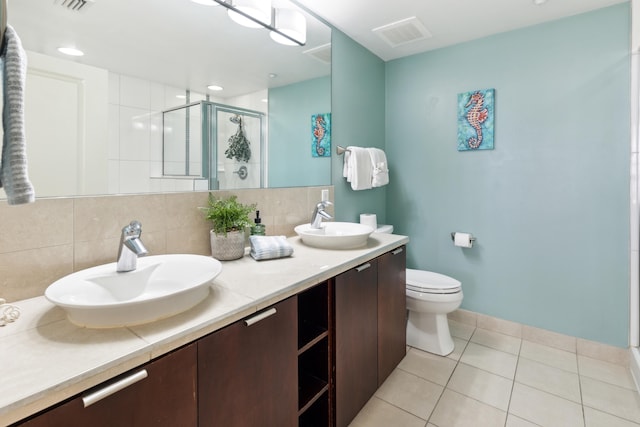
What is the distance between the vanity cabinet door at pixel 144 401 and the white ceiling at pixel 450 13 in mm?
2065

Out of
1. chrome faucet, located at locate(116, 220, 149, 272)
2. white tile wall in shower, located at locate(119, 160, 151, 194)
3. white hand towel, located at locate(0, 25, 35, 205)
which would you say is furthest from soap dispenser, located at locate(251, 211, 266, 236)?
white hand towel, located at locate(0, 25, 35, 205)

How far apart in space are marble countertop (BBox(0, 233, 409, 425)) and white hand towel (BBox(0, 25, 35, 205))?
332mm

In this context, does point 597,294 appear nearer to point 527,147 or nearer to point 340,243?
point 527,147

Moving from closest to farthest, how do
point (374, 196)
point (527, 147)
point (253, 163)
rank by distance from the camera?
point (253, 163) → point (527, 147) → point (374, 196)

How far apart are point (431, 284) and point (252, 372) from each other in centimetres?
152

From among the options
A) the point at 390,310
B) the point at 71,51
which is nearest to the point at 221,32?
the point at 71,51

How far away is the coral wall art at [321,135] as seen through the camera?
2.14 meters

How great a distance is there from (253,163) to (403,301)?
4.01ft

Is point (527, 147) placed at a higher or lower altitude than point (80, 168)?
higher

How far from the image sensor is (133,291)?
103 cm

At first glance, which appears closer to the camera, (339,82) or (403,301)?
(403,301)

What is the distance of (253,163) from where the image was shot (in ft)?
5.63

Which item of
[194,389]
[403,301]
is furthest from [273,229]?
[194,389]

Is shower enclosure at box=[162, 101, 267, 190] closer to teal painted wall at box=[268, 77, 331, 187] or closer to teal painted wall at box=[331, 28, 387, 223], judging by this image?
teal painted wall at box=[268, 77, 331, 187]
